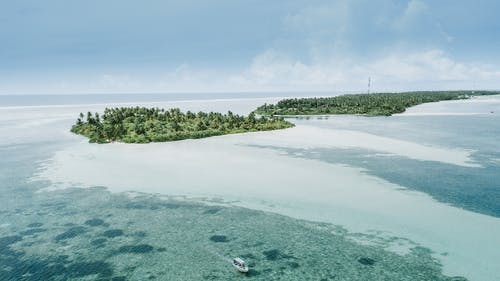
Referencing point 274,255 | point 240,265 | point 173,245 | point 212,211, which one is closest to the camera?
point 240,265

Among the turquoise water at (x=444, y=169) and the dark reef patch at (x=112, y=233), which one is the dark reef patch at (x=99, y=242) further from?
the turquoise water at (x=444, y=169)

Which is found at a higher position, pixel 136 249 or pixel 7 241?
pixel 7 241

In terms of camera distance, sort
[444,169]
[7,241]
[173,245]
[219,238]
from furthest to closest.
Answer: [444,169]
[219,238]
[7,241]
[173,245]

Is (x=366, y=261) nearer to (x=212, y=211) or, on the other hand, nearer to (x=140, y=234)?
(x=212, y=211)

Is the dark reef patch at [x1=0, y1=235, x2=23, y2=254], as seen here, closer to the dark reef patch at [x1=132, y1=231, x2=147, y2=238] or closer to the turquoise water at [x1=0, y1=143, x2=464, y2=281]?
the turquoise water at [x1=0, y1=143, x2=464, y2=281]

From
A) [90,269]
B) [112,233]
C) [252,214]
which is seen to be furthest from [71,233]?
[252,214]

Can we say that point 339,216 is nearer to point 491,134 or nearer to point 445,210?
point 445,210
